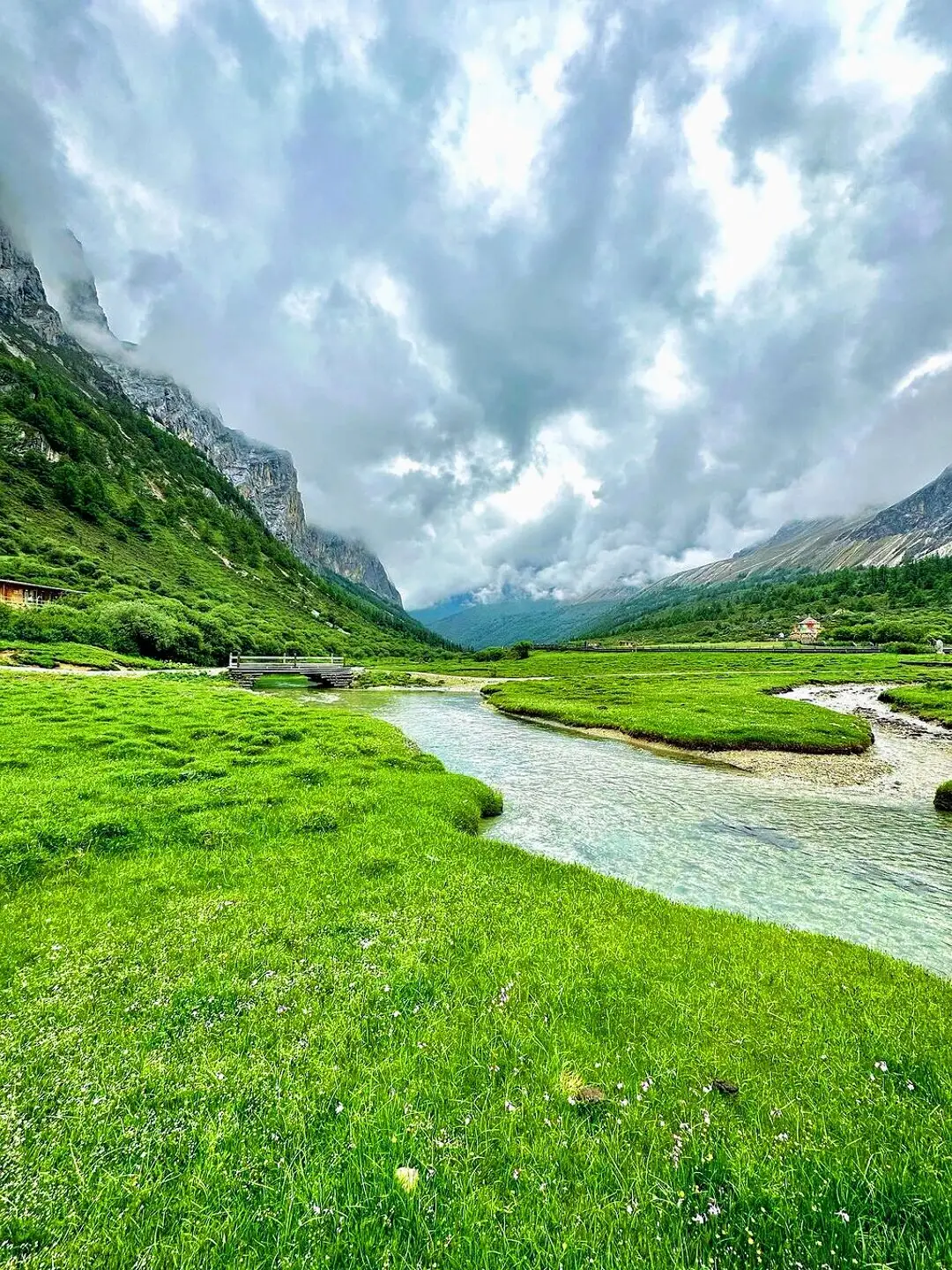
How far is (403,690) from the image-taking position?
279 ft

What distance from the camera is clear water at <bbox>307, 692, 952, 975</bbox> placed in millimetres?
13016

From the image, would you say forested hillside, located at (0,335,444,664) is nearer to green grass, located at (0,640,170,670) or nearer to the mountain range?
the mountain range

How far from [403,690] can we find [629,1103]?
8093 cm

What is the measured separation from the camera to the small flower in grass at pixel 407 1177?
4371 millimetres

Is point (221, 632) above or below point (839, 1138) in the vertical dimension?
above

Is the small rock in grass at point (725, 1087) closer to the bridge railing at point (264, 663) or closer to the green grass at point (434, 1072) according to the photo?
the green grass at point (434, 1072)

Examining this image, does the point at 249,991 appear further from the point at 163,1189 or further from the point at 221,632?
the point at 221,632

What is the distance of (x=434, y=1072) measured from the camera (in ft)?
19.4

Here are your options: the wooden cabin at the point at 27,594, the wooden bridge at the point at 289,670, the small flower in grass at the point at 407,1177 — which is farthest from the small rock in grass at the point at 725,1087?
the wooden cabin at the point at 27,594

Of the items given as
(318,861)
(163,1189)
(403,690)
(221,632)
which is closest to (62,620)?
(221,632)

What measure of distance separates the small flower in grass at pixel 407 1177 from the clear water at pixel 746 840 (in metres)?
11.1

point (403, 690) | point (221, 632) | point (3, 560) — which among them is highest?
point (3, 560)

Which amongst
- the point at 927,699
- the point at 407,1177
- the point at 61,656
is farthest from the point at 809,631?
the point at 407,1177

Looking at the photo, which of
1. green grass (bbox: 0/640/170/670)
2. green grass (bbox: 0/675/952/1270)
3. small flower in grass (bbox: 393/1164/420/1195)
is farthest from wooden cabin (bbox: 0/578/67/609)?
small flower in grass (bbox: 393/1164/420/1195)
